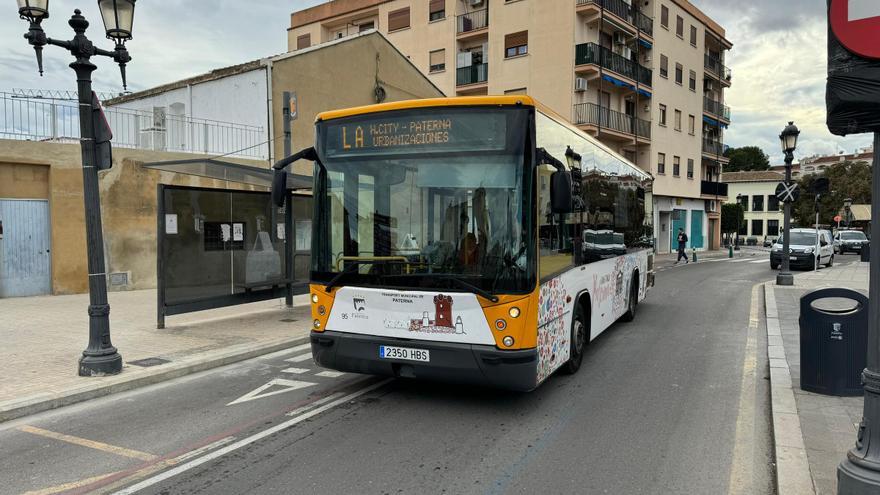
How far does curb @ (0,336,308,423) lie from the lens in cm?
580

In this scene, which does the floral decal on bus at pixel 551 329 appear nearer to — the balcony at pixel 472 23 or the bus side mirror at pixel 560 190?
the bus side mirror at pixel 560 190

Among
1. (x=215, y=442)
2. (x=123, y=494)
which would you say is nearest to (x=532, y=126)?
(x=215, y=442)

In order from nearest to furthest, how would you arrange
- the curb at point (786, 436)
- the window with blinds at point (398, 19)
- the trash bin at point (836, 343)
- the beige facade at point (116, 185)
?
1. the curb at point (786, 436)
2. the trash bin at point (836, 343)
3. the beige facade at point (116, 185)
4. the window with blinds at point (398, 19)

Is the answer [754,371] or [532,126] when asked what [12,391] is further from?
[754,371]

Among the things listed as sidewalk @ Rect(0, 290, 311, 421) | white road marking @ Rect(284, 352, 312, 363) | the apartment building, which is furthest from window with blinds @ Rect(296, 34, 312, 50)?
white road marking @ Rect(284, 352, 312, 363)

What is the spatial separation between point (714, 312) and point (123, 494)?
38.2 feet

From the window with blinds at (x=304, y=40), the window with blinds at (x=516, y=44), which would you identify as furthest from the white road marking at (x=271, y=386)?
the window with blinds at (x=304, y=40)

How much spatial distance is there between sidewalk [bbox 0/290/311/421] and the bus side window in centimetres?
467

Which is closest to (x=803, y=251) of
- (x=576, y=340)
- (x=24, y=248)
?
(x=576, y=340)

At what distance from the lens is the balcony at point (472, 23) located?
121 feet

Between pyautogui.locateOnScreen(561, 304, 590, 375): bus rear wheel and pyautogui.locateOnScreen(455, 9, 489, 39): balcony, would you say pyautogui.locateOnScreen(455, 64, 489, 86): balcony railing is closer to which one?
pyautogui.locateOnScreen(455, 9, 489, 39): balcony

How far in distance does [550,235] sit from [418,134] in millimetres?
1614

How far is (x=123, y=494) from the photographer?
3.97m

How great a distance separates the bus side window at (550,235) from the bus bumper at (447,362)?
0.83m
